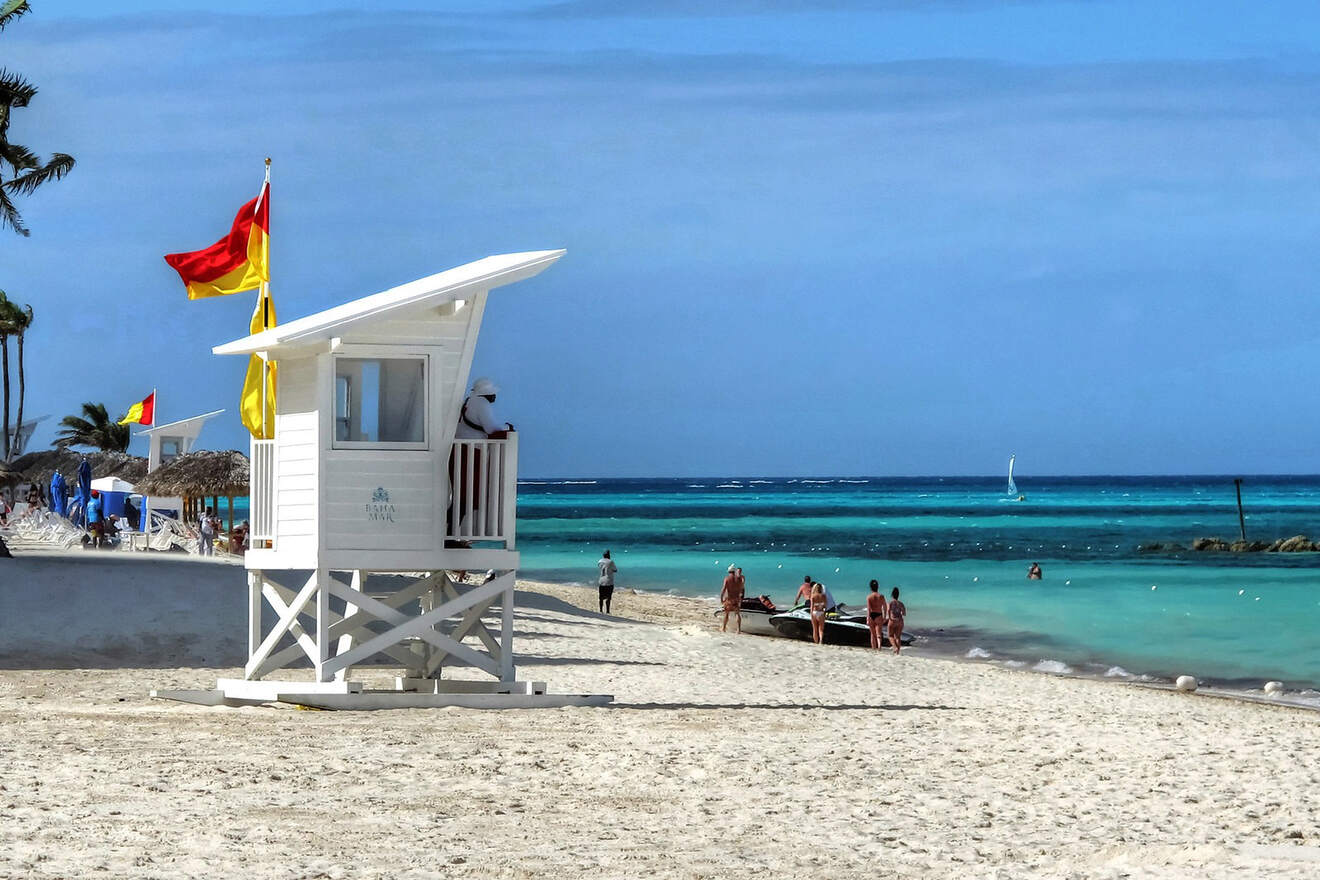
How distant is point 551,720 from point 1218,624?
79.7 ft

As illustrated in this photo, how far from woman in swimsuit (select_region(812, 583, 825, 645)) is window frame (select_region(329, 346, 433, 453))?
43.3 feet

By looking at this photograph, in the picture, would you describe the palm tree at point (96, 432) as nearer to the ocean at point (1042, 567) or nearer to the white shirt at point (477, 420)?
the ocean at point (1042, 567)

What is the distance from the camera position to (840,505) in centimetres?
12719

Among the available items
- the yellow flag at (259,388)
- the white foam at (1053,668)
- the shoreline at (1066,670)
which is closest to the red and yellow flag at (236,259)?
the yellow flag at (259,388)

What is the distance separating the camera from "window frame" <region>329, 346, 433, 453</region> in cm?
1151

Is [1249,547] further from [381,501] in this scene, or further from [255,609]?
[381,501]

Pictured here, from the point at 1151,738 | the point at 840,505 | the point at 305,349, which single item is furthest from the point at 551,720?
the point at 840,505

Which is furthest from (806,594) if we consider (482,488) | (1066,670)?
(482,488)

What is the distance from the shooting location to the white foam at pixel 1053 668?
2291 cm

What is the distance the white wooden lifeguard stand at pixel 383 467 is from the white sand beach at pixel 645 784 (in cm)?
72

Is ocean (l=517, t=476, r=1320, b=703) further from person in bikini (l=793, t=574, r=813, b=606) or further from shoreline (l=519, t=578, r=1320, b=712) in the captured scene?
person in bikini (l=793, t=574, r=813, b=606)

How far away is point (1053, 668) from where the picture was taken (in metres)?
23.5

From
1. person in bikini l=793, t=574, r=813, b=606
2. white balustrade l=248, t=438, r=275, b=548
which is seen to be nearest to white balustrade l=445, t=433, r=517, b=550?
white balustrade l=248, t=438, r=275, b=548

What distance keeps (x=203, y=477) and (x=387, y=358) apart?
69.9 feet
